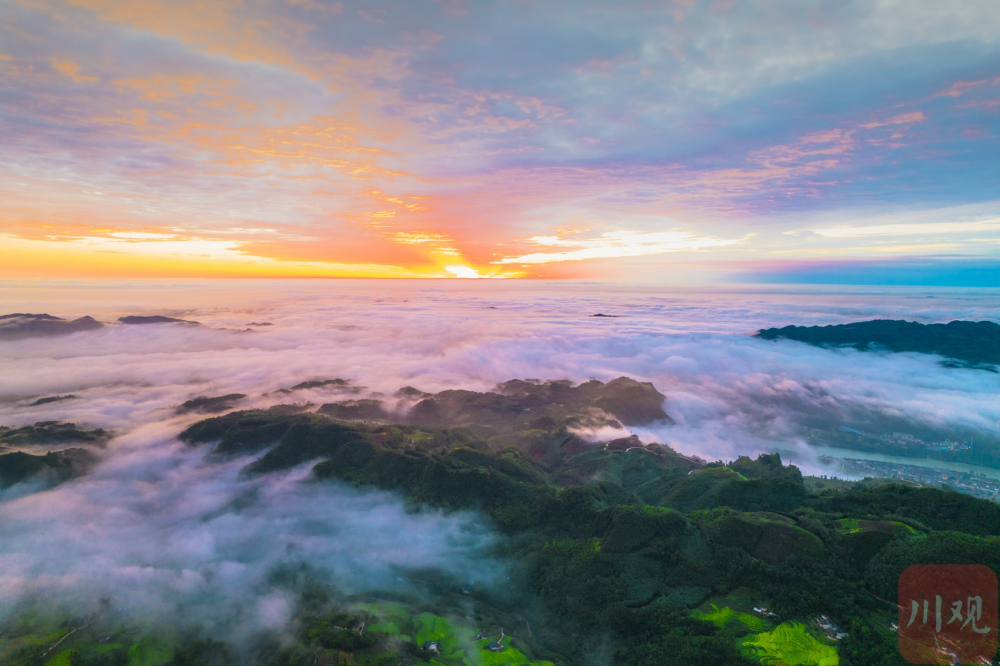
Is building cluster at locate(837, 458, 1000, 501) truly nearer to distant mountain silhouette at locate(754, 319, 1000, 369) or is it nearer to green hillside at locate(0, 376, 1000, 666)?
green hillside at locate(0, 376, 1000, 666)

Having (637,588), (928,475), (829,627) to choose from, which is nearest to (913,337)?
(928,475)

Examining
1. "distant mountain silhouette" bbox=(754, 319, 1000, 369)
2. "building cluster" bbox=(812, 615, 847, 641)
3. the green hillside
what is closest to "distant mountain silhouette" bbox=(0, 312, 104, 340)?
the green hillside

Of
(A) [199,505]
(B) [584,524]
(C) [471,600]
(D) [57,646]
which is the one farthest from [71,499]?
(B) [584,524]

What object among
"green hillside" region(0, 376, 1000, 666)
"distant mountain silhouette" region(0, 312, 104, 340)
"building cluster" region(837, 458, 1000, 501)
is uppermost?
"distant mountain silhouette" region(0, 312, 104, 340)

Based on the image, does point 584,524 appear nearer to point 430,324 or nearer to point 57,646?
point 57,646

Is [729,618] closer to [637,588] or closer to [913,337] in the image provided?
→ [637,588]

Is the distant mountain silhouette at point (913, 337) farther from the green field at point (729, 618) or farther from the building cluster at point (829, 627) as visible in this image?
the green field at point (729, 618)
